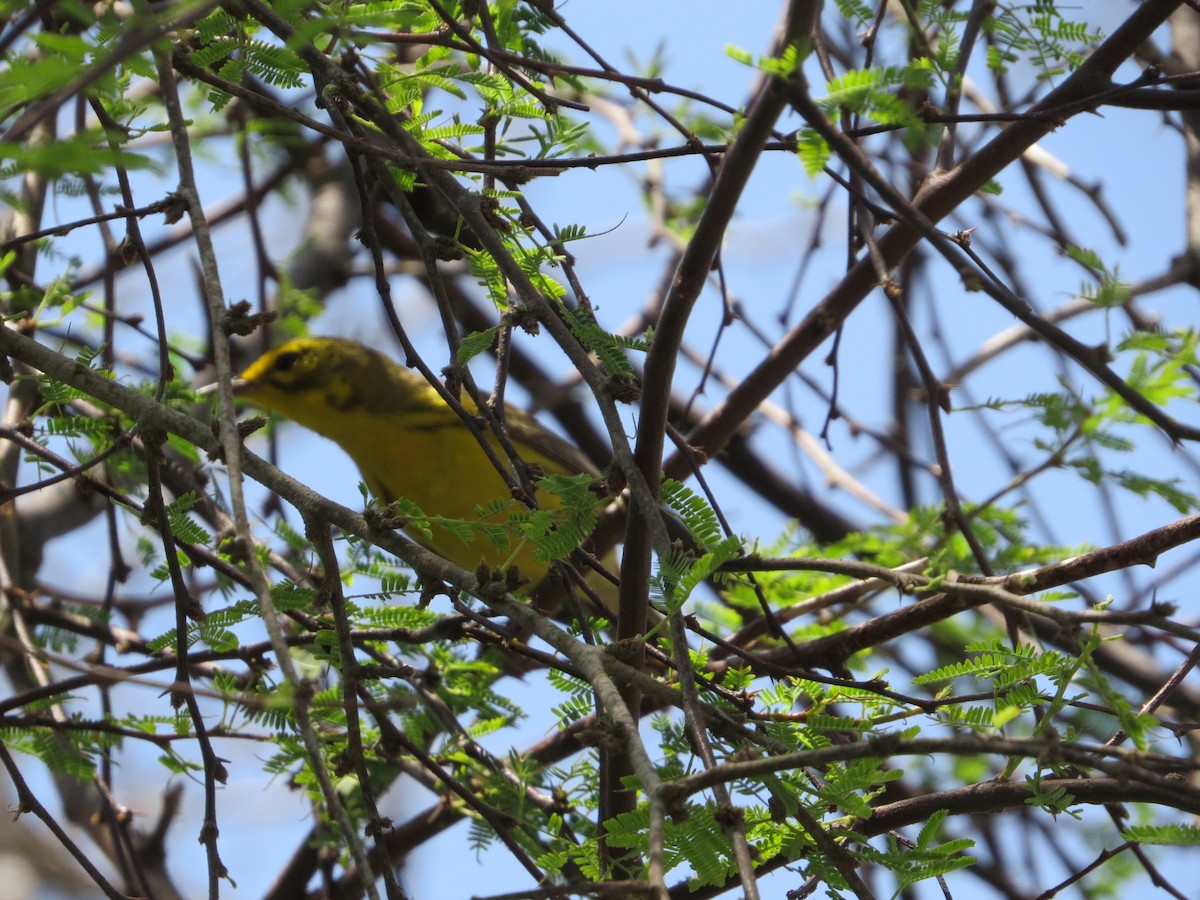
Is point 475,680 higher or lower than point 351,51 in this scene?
lower

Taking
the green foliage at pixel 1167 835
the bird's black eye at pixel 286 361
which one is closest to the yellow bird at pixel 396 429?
the bird's black eye at pixel 286 361

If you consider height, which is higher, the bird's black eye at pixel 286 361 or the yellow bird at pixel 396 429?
the bird's black eye at pixel 286 361

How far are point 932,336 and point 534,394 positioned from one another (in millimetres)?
2108

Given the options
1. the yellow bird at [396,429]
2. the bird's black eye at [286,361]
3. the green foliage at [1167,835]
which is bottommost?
the green foliage at [1167,835]

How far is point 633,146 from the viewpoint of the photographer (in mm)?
6219

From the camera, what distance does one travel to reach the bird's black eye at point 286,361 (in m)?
5.45

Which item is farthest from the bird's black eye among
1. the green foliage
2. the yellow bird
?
the green foliage

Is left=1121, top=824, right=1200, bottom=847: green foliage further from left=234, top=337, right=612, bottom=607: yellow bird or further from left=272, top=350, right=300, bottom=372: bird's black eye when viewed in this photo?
left=272, top=350, right=300, bottom=372: bird's black eye

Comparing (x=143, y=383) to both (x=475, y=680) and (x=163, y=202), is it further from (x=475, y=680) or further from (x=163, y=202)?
(x=163, y=202)

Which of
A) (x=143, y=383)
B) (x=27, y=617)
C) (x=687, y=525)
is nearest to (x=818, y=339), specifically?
(x=687, y=525)

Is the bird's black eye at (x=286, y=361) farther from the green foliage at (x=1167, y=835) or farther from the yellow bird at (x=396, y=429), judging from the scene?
the green foliage at (x=1167, y=835)

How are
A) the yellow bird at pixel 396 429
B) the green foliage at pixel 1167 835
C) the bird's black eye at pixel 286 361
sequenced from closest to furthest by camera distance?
the green foliage at pixel 1167 835, the yellow bird at pixel 396 429, the bird's black eye at pixel 286 361

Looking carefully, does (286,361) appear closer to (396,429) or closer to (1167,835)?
(396,429)

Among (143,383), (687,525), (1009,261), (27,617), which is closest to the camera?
(687,525)
